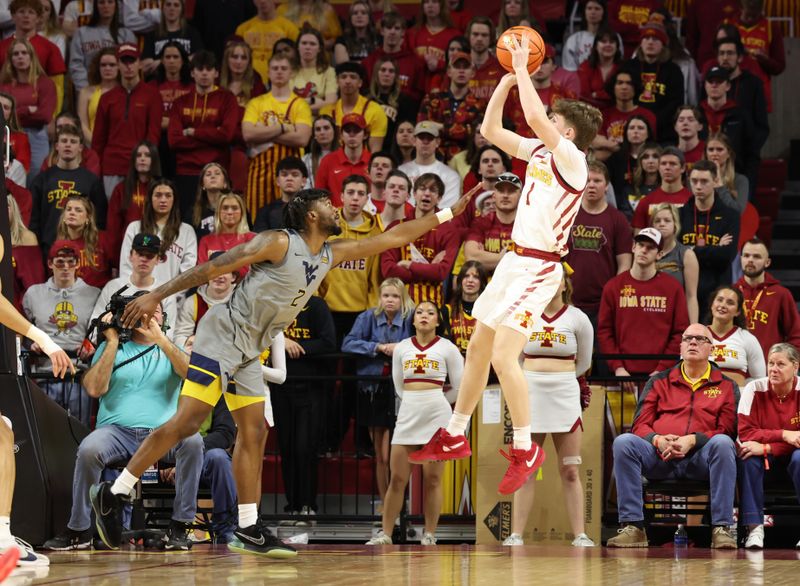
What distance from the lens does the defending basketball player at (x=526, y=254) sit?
6773 mm

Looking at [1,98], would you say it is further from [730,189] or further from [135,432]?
[730,189]

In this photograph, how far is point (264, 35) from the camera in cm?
1404

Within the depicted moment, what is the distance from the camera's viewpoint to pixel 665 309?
1005 centimetres

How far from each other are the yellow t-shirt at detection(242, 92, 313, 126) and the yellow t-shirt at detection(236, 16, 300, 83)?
5.32 feet

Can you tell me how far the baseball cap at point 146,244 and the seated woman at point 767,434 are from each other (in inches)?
173

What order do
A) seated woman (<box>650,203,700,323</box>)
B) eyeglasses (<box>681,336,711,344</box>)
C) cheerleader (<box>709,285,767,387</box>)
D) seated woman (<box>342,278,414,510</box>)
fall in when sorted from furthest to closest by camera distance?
seated woman (<box>650,203,700,323</box>) → seated woman (<box>342,278,414,510</box>) → cheerleader (<box>709,285,767,387</box>) → eyeglasses (<box>681,336,711,344</box>)

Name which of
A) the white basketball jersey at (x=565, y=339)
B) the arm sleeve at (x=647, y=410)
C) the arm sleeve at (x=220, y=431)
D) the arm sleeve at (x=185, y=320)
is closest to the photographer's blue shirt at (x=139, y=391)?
the arm sleeve at (x=220, y=431)

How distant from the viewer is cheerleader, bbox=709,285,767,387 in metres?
9.62

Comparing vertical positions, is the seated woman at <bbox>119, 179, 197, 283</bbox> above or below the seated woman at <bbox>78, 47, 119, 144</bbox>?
below

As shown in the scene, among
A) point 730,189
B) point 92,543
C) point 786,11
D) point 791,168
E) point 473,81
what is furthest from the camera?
point 786,11

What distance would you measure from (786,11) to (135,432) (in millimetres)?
10864

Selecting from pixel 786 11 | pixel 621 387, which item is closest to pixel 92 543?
pixel 621 387

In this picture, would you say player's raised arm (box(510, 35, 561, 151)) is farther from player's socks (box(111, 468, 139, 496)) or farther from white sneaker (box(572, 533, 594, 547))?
white sneaker (box(572, 533, 594, 547))

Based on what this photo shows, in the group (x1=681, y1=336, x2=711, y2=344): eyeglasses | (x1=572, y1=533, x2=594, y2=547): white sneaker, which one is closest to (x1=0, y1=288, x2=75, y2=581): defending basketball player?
(x1=572, y1=533, x2=594, y2=547): white sneaker
